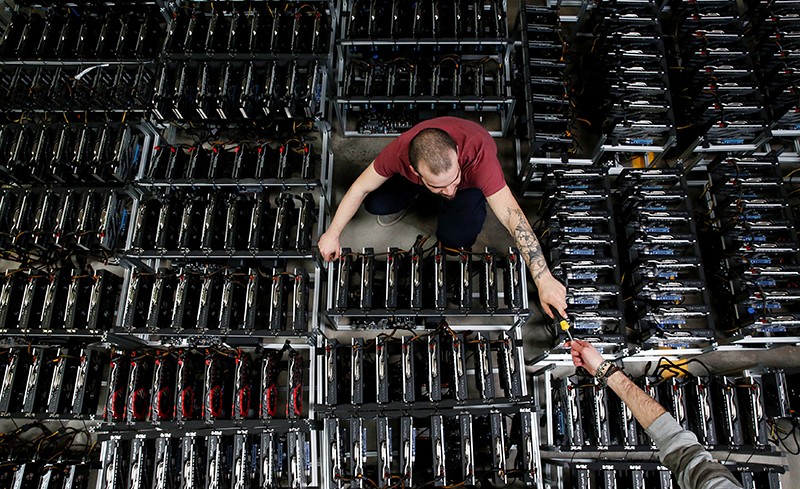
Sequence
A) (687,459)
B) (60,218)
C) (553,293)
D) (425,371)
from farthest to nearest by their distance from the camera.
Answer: (60,218) → (425,371) → (553,293) → (687,459)

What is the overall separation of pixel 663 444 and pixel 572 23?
4448 mm

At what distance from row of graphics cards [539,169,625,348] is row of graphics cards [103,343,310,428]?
7.13 feet

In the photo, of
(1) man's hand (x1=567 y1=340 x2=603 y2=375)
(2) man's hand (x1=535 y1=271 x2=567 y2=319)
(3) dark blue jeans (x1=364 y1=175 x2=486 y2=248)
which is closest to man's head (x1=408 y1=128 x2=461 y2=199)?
(3) dark blue jeans (x1=364 y1=175 x2=486 y2=248)

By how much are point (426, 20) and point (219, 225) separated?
260 centimetres

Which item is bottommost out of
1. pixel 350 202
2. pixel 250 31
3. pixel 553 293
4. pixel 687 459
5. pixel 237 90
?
pixel 687 459

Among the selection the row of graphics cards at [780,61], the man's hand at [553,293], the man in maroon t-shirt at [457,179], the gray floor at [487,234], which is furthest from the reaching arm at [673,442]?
the row of graphics cards at [780,61]

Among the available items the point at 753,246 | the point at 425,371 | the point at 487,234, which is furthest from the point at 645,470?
the point at 487,234

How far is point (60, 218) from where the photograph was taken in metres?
3.94

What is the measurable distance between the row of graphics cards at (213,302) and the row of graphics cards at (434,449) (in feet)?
2.82

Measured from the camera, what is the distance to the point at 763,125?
3.99 meters

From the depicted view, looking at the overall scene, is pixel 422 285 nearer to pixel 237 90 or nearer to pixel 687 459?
pixel 687 459

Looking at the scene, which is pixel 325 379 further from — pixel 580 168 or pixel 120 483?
pixel 580 168

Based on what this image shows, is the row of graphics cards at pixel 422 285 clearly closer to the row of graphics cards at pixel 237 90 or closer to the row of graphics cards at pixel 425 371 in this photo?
the row of graphics cards at pixel 425 371

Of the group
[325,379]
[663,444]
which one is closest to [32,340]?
[325,379]
